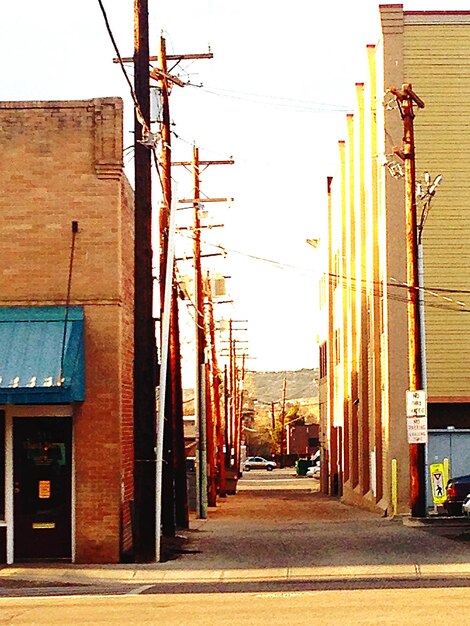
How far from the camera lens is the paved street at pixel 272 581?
13.5m

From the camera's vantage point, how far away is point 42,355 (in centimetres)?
2016

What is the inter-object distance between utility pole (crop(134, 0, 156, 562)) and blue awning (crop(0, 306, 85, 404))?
3.37 feet

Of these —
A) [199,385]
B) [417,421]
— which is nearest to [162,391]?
[417,421]

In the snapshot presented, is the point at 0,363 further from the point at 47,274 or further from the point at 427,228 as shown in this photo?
the point at 427,228

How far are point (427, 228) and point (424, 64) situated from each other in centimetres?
458

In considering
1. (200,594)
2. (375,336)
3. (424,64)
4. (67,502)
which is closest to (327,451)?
(375,336)

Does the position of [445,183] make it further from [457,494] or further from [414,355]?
[457,494]

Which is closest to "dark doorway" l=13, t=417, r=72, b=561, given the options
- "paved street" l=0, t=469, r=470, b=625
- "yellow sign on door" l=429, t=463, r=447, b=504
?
"paved street" l=0, t=469, r=470, b=625

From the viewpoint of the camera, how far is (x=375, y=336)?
37.7 metres

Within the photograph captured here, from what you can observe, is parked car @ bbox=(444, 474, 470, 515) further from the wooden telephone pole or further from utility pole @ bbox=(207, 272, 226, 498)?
utility pole @ bbox=(207, 272, 226, 498)

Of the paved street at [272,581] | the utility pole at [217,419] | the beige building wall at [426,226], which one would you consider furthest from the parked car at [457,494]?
the utility pole at [217,419]

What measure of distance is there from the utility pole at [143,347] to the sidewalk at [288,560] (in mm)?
811

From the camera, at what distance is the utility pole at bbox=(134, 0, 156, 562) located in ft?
66.2

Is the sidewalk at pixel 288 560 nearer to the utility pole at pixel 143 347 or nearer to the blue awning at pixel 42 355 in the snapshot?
the utility pole at pixel 143 347
